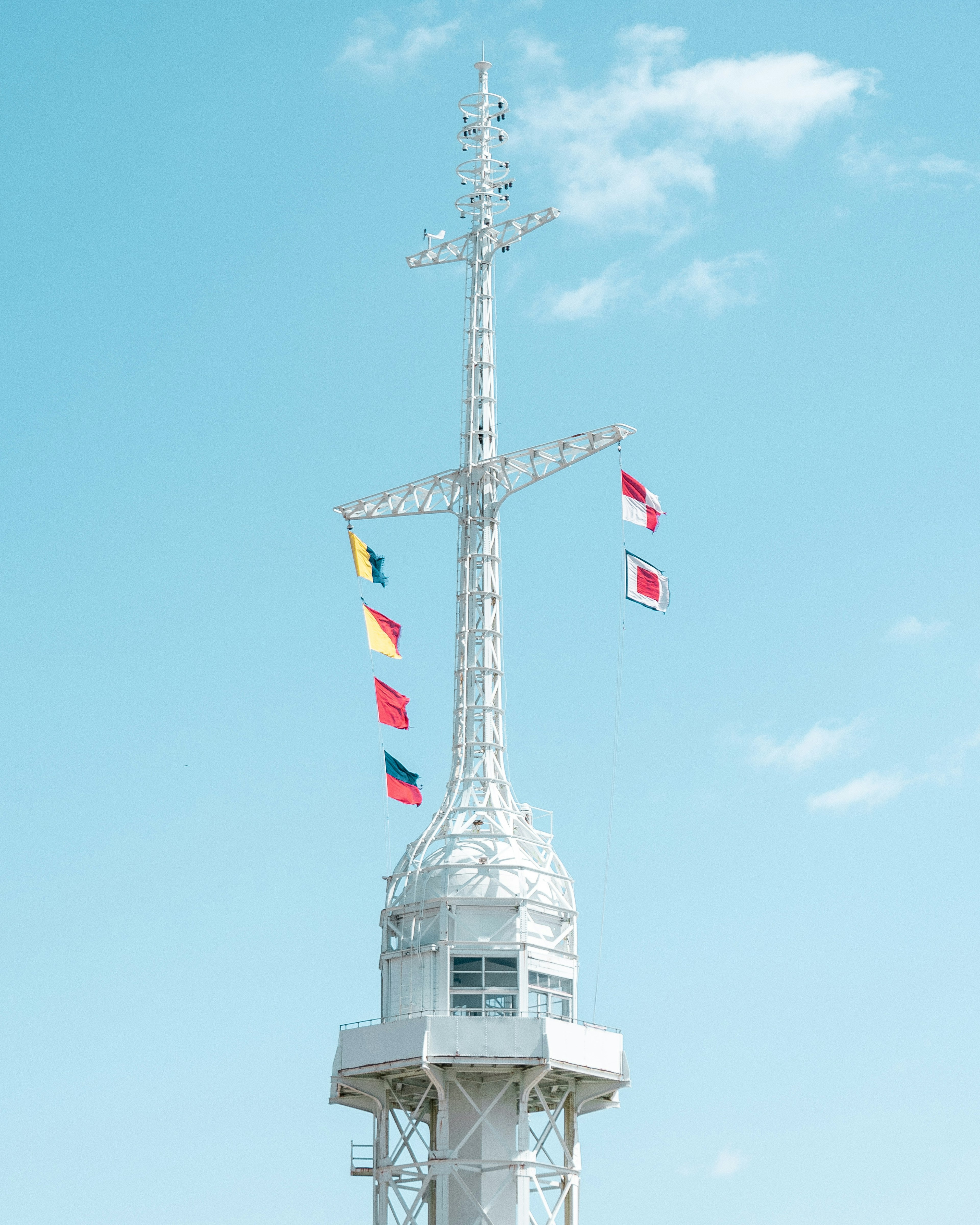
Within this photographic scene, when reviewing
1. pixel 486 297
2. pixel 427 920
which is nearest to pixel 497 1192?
pixel 427 920

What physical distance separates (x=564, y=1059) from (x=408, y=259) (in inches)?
1465

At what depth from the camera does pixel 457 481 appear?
85.6 meters

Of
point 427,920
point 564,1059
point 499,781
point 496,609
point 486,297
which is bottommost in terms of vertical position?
point 564,1059

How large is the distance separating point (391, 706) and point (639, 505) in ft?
43.4

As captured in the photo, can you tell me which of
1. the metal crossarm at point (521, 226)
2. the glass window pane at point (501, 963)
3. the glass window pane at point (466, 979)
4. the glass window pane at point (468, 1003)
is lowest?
the glass window pane at point (468, 1003)

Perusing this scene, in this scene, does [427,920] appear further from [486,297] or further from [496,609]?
[486,297]

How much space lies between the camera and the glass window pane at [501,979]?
74875 mm

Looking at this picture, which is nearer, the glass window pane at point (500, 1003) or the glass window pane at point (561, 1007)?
the glass window pane at point (500, 1003)

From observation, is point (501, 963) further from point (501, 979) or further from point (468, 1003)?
point (468, 1003)

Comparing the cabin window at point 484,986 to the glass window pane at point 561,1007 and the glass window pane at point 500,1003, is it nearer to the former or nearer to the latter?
the glass window pane at point 500,1003

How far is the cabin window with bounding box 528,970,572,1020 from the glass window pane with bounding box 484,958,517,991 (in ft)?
1.97

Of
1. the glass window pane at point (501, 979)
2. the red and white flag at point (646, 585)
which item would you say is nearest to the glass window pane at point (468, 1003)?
the glass window pane at point (501, 979)

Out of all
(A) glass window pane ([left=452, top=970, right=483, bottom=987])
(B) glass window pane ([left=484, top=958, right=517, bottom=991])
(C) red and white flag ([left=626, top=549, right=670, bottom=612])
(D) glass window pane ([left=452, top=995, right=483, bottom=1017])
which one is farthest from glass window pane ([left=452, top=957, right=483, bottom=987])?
(C) red and white flag ([left=626, top=549, right=670, bottom=612])

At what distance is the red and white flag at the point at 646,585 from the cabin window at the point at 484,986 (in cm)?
1561
